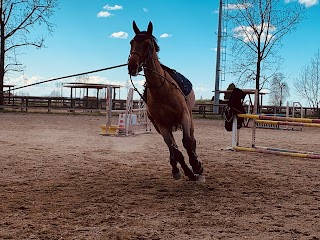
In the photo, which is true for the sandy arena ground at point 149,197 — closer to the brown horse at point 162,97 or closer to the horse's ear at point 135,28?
the brown horse at point 162,97

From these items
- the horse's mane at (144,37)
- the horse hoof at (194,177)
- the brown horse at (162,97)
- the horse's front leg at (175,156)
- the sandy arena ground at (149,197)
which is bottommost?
the sandy arena ground at (149,197)

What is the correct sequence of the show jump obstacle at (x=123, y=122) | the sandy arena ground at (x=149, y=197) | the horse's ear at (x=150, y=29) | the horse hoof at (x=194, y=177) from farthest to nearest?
the show jump obstacle at (x=123, y=122) → the horse hoof at (x=194, y=177) → the horse's ear at (x=150, y=29) → the sandy arena ground at (x=149, y=197)

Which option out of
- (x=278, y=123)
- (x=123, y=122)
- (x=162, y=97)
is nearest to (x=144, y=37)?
(x=162, y=97)

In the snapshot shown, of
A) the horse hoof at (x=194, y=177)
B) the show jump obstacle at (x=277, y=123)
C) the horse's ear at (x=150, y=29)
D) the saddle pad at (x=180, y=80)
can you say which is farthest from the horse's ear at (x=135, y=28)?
the show jump obstacle at (x=277, y=123)

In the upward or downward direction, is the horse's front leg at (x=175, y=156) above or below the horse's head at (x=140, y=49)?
below

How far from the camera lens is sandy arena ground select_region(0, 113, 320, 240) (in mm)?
3953

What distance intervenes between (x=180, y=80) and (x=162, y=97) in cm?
84

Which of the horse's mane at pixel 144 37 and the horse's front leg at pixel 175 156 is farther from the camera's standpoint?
the horse's front leg at pixel 175 156

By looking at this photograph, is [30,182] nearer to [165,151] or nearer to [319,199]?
[319,199]

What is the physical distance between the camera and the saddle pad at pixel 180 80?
6.84 m

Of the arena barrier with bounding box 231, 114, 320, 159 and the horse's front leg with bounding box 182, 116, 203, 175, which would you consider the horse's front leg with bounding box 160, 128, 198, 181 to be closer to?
the horse's front leg with bounding box 182, 116, 203, 175

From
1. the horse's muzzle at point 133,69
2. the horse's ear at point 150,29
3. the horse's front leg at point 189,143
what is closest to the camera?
the horse's muzzle at point 133,69

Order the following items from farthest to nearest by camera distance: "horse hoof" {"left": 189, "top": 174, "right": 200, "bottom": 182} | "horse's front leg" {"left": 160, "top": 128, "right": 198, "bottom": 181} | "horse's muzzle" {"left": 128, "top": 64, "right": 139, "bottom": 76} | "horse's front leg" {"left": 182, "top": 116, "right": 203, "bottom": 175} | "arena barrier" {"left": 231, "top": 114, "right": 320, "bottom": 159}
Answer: "arena barrier" {"left": 231, "top": 114, "right": 320, "bottom": 159} < "horse hoof" {"left": 189, "top": 174, "right": 200, "bottom": 182} < "horse's front leg" {"left": 160, "top": 128, "right": 198, "bottom": 181} < "horse's front leg" {"left": 182, "top": 116, "right": 203, "bottom": 175} < "horse's muzzle" {"left": 128, "top": 64, "right": 139, "bottom": 76}

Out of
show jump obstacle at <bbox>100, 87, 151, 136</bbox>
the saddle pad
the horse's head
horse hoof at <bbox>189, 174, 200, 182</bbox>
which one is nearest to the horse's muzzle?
the horse's head
